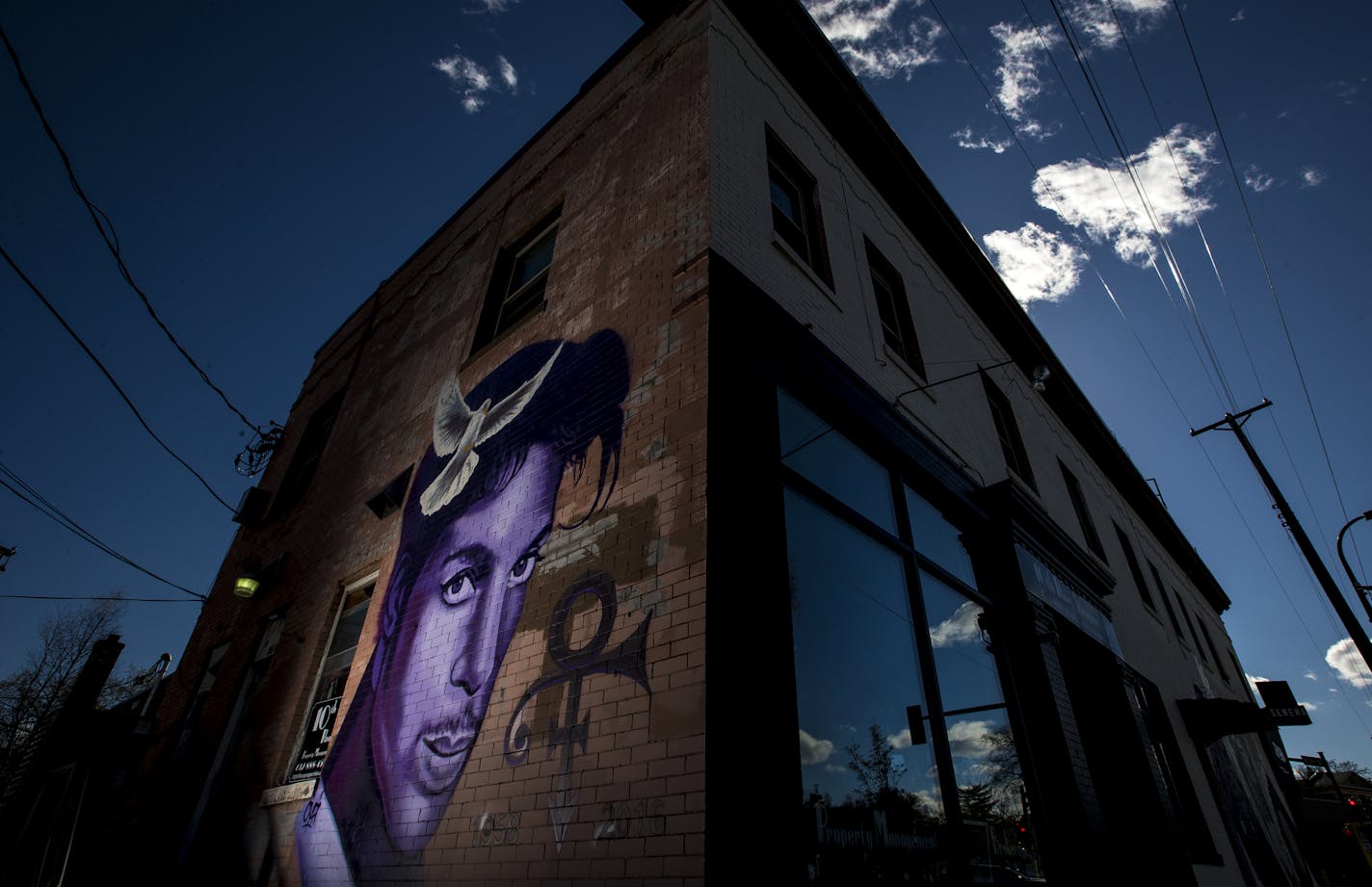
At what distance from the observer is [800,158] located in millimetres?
6875

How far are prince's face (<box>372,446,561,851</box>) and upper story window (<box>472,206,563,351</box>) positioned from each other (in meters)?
2.98

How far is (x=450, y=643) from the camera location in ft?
15.4

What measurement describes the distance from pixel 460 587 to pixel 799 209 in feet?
17.3

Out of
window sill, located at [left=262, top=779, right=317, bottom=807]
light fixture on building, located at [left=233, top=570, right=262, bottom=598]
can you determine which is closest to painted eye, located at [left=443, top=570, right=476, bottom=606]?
window sill, located at [left=262, top=779, right=317, bottom=807]

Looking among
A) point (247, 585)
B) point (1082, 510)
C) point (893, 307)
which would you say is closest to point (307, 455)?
point (247, 585)

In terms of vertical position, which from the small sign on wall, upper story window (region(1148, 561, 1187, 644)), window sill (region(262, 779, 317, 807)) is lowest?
window sill (region(262, 779, 317, 807))

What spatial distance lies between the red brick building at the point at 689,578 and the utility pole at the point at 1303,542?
4.45 metres

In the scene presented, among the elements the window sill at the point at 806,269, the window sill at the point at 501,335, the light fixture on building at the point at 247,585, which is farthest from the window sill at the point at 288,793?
the window sill at the point at 806,269

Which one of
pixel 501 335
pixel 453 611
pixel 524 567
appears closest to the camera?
pixel 524 567

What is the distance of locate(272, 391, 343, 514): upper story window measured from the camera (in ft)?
33.7

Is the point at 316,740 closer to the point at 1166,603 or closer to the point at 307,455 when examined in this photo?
the point at 307,455

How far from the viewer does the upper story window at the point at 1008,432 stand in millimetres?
9531

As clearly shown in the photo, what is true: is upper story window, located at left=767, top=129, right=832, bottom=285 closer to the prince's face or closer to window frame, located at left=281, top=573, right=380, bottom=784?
the prince's face

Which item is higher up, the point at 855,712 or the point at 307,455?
the point at 307,455
